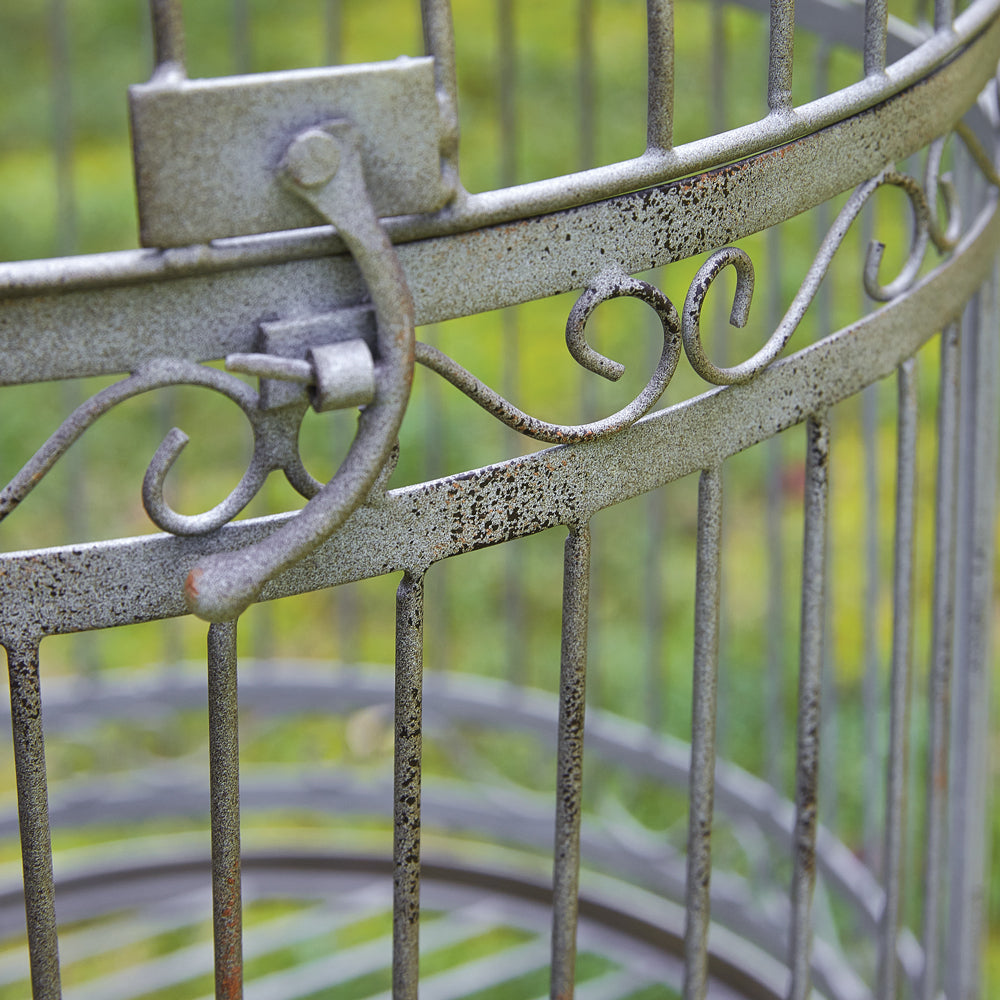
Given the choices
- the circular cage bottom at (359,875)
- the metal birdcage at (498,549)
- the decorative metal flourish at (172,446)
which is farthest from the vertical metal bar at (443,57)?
the circular cage bottom at (359,875)

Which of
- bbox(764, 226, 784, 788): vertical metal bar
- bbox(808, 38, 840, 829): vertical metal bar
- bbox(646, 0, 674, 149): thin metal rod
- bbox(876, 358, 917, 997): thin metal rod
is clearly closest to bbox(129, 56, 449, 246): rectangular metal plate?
bbox(646, 0, 674, 149): thin metal rod

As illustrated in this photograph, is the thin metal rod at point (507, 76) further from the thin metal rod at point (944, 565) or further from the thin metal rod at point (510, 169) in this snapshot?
the thin metal rod at point (944, 565)

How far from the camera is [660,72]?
636 mm

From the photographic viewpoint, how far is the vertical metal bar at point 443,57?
0.57 m

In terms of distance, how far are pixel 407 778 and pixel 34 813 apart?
17cm

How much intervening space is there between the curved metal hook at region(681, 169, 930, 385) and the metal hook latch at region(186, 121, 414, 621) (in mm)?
149

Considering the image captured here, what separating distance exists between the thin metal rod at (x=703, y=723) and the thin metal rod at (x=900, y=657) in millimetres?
151

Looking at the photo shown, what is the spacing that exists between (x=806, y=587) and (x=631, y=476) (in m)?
0.16

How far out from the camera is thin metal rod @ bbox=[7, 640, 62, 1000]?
61 cm

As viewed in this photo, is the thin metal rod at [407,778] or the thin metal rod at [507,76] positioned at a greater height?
the thin metal rod at [507,76]

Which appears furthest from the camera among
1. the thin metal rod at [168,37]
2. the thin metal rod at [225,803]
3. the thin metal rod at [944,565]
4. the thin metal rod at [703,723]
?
the thin metal rod at [944,565]

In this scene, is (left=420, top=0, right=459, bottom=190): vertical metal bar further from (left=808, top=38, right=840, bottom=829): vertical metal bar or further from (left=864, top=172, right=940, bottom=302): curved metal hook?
(left=808, top=38, right=840, bottom=829): vertical metal bar

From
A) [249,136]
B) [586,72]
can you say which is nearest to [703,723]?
[249,136]

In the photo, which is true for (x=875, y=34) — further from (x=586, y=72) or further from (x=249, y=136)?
(x=586, y=72)
